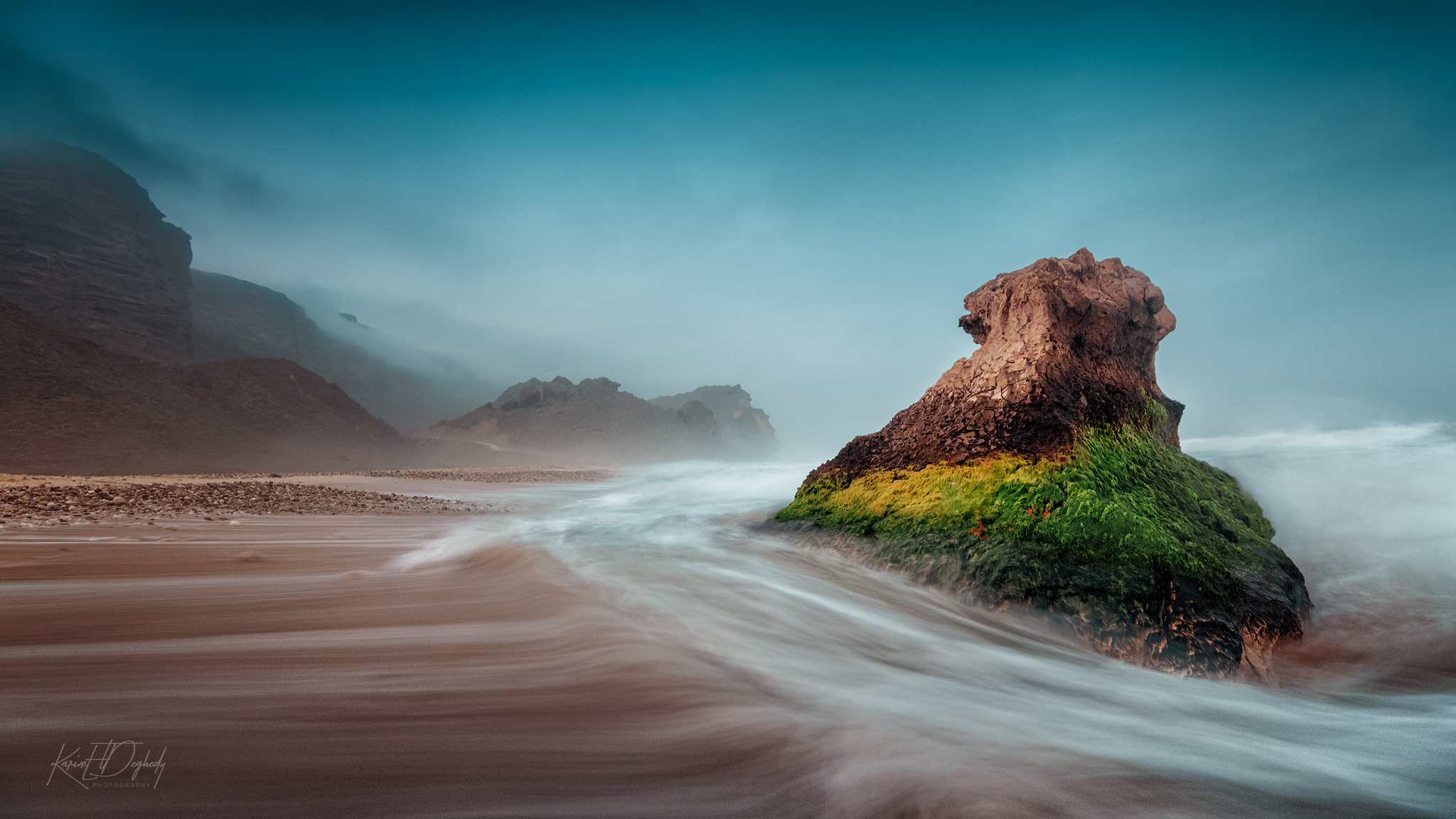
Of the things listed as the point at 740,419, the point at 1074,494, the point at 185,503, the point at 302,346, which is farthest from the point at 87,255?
the point at 740,419

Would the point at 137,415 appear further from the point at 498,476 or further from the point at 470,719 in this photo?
the point at 470,719

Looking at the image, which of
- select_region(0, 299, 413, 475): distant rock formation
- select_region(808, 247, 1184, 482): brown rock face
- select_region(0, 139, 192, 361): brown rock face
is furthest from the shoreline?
select_region(0, 139, 192, 361): brown rock face

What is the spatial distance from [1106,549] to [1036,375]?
2.04 meters

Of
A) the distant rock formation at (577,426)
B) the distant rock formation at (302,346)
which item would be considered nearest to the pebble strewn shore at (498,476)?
the distant rock formation at (577,426)

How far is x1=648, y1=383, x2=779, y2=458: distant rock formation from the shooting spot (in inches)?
4765

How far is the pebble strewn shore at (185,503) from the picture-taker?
638 centimetres

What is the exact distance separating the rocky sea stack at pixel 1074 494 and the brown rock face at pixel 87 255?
59085 millimetres

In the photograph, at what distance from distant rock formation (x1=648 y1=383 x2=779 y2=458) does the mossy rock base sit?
107 m

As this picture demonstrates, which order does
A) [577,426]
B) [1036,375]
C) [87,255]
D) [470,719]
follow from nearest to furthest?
1. [470,719]
2. [1036,375]
3. [87,255]
4. [577,426]

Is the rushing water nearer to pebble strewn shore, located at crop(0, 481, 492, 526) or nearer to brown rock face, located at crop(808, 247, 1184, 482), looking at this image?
brown rock face, located at crop(808, 247, 1184, 482)

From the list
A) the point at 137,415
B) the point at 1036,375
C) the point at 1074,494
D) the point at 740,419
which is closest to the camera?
the point at 1074,494

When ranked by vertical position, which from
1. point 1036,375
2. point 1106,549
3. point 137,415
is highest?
point 1036,375

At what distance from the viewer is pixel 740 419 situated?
414 ft

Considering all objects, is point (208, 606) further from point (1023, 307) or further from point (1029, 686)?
point (1023, 307)
